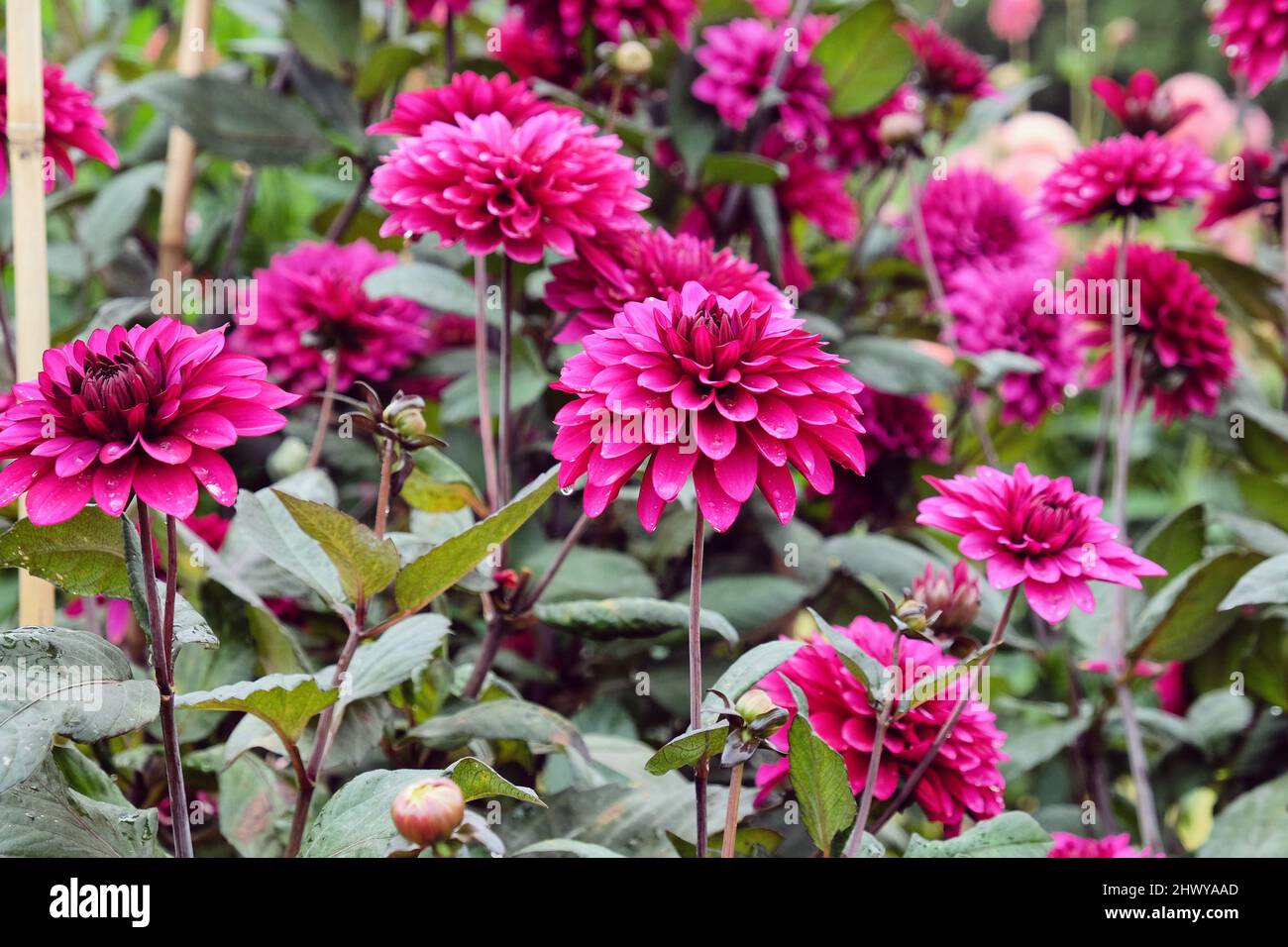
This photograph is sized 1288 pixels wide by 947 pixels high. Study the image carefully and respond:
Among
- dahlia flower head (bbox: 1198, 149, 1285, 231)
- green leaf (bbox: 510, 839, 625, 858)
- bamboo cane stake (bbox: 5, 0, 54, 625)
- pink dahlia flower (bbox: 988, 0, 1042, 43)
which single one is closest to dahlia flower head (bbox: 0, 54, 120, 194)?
bamboo cane stake (bbox: 5, 0, 54, 625)

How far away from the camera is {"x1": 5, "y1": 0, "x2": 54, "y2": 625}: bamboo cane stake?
594 mm

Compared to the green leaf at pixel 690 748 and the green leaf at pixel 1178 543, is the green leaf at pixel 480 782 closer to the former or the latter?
the green leaf at pixel 690 748

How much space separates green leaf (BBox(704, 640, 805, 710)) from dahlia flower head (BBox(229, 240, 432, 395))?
417 millimetres

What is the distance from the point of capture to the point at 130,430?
430 mm

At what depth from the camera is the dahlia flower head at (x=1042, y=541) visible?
0.52 m

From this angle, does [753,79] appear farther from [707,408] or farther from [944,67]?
[707,408]

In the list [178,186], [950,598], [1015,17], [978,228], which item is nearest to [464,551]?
[950,598]

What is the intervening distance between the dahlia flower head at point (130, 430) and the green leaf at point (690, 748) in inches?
7.8

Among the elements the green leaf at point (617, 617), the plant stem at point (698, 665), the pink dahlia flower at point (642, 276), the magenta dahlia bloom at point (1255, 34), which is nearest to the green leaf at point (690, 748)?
the plant stem at point (698, 665)

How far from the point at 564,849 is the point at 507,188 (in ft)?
1.06

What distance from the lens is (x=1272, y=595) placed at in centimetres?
56

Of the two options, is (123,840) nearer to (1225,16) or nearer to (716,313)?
(716,313)

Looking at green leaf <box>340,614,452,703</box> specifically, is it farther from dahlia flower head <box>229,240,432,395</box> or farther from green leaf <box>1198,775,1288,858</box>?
green leaf <box>1198,775,1288,858</box>
